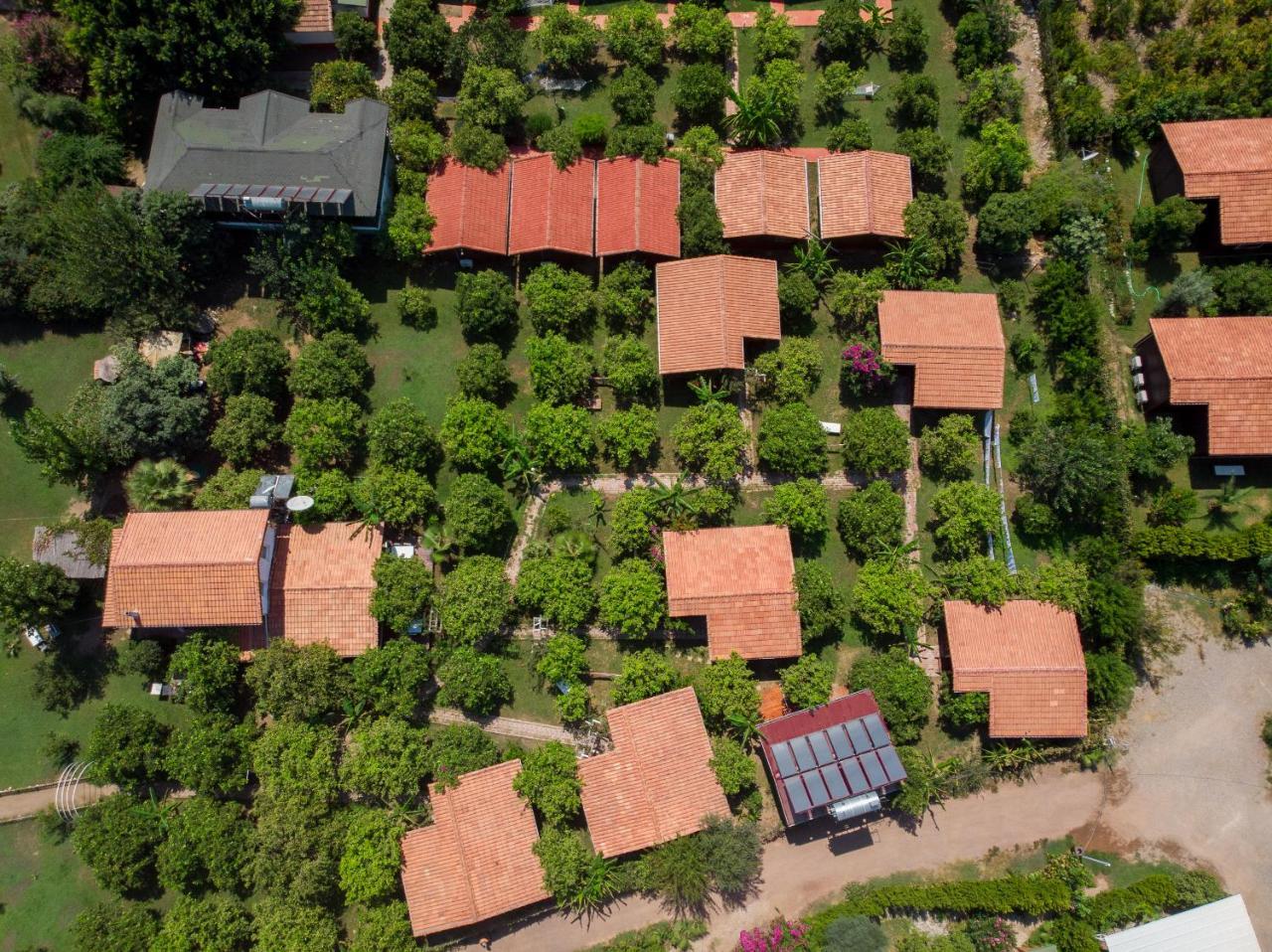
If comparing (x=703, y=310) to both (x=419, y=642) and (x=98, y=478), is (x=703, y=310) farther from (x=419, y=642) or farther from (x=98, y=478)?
(x=98, y=478)

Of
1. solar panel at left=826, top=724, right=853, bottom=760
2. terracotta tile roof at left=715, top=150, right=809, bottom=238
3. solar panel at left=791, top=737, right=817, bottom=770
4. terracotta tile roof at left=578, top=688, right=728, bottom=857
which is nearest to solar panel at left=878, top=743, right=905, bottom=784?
solar panel at left=826, top=724, right=853, bottom=760

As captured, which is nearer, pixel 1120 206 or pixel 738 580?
pixel 738 580

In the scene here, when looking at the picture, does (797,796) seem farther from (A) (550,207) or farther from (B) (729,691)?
(A) (550,207)

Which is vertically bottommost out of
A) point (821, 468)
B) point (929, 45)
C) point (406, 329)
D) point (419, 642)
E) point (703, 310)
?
point (419, 642)

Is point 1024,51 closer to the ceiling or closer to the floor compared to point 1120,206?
closer to the ceiling

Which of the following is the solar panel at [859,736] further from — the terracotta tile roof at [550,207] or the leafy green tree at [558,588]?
the terracotta tile roof at [550,207]

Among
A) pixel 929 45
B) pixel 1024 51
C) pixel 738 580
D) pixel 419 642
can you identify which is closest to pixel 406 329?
pixel 419 642
